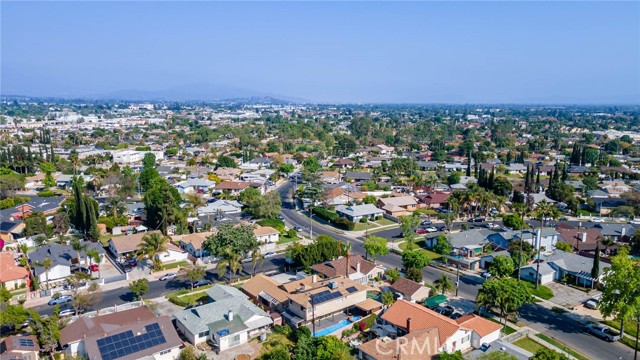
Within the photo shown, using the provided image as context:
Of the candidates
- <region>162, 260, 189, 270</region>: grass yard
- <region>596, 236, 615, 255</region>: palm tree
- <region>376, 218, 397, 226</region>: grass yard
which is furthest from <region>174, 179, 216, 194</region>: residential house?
<region>596, 236, 615, 255</region>: palm tree

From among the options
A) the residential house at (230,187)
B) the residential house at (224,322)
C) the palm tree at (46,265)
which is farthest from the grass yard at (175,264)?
the residential house at (230,187)

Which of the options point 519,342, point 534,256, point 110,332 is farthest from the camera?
point 534,256

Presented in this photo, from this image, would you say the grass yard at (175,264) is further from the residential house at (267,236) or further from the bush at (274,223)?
the bush at (274,223)

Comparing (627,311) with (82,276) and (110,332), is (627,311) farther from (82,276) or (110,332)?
(82,276)

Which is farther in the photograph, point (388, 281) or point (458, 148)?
point (458, 148)

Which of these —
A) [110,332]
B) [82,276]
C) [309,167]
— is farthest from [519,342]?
[309,167]

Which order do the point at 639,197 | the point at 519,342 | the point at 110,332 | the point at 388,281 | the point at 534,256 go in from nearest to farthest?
the point at 110,332 → the point at 519,342 → the point at 388,281 → the point at 534,256 → the point at 639,197
